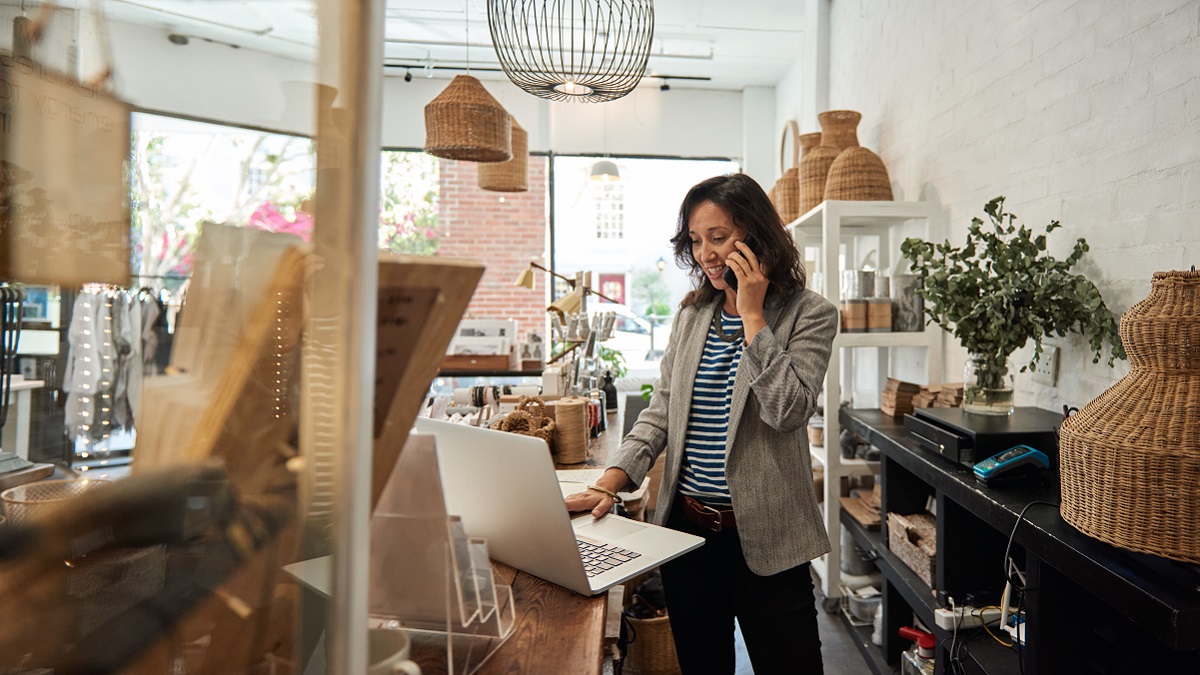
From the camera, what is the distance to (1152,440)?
1087 millimetres

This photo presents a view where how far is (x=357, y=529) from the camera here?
0.33 metres

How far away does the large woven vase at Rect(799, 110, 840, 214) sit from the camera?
129 inches

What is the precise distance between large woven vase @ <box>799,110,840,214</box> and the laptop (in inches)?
98.8

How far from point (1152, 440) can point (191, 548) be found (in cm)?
129

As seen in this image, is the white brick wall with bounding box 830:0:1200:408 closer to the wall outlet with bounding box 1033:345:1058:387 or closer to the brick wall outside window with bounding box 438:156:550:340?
the wall outlet with bounding box 1033:345:1058:387

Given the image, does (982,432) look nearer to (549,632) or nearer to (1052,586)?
(1052,586)

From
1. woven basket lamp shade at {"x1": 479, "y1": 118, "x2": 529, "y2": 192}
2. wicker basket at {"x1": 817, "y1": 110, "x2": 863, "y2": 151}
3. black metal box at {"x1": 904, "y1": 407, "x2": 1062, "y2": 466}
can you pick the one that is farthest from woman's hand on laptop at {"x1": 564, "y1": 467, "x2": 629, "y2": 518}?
woven basket lamp shade at {"x1": 479, "y1": 118, "x2": 529, "y2": 192}

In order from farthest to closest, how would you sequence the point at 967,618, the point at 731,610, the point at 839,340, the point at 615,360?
1. the point at 615,360
2. the point at 839,340
3. the point at 967,618
4. the point at 731,610

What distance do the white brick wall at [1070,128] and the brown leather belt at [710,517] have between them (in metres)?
1.05

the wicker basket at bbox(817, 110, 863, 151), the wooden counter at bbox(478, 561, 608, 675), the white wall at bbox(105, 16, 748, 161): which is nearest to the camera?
the wooden counter at bbox(478, 561, 608, 675)

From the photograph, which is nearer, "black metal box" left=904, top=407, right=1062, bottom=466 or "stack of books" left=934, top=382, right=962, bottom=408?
"black metal box" left=904, top=407, right=1062, bottom=466

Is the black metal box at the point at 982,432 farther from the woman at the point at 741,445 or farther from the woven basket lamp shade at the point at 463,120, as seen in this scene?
the woven basket lamp shade at the point at 463,120

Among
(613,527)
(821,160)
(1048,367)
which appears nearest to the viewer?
(613,527)

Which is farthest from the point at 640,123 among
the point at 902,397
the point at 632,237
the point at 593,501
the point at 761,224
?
the point at 593,501
